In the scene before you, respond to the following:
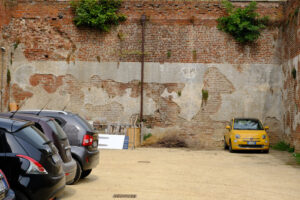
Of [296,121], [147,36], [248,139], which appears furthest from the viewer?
[147,36]

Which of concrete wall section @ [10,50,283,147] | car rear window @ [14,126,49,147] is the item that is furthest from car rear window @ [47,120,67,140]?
concrete wall section @ [10,50,283,147]

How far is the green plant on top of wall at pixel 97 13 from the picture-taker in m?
20.1

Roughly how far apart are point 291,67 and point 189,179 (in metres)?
10.5

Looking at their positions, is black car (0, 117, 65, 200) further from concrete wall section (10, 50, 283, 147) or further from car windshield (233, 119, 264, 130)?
concrete wall section (10, 50, 283, 147)

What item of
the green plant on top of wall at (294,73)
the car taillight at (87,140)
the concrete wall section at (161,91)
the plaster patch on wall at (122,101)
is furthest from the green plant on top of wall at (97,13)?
the car taillight at (87,140)

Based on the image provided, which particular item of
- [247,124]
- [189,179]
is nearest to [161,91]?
[247,124]

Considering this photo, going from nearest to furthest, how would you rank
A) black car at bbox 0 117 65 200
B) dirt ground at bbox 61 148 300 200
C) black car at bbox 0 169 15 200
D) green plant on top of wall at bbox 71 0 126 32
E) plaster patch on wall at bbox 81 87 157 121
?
black car at bbox 0 169 15 200, black car at bbox 0 117 65 200, dirt ground at bbox 61 148 300 200, green plant on top of wall at bbox 71 0 126 32, plaster patch on wall at bbox 81 87 157 121

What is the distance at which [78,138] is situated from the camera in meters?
9.06

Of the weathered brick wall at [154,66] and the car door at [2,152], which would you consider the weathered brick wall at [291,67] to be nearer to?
the weathered brick wall at [154,66]

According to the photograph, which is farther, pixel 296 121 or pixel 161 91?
pixel 161 91

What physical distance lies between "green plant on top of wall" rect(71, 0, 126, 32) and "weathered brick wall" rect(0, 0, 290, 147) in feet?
1.27

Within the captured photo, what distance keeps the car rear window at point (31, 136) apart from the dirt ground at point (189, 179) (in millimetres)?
2142

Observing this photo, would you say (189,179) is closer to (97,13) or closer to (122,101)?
(122,101)

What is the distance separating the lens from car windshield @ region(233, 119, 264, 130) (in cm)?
1808
